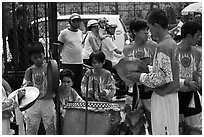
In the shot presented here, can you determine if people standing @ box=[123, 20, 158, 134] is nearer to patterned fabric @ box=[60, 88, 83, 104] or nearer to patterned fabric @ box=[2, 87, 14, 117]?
patterned fabric @ box=[60, 88, 83, 104]

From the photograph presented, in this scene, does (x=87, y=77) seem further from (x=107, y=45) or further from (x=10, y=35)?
(x=107, y=45)

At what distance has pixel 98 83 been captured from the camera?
598 cm

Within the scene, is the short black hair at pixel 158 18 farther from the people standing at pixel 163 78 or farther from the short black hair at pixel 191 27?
the short black hair at pixel 191 27

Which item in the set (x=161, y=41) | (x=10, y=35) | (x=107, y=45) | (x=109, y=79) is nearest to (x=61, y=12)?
(x=107, y=45)

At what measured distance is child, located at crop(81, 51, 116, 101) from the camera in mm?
5902

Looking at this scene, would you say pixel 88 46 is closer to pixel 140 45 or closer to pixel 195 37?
pixel 140 45

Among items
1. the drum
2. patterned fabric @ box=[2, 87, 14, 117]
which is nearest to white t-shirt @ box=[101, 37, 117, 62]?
the drum

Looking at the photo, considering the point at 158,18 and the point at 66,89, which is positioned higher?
the point at 158,18

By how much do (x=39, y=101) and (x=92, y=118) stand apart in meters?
0.64

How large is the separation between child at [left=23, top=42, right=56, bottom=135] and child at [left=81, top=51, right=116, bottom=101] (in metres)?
0.52

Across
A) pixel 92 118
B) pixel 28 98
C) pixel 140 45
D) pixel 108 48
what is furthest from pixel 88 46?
pixel 28 98

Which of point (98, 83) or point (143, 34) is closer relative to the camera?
point (143, 34)

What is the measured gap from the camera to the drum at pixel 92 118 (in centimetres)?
531

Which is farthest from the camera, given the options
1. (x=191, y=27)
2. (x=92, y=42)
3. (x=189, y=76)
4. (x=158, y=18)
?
(x=92, y=42)
